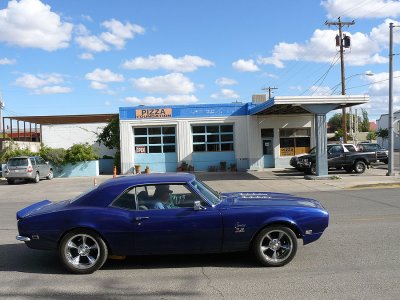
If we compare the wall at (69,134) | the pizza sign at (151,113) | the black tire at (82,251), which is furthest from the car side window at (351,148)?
the wall at (69,134)

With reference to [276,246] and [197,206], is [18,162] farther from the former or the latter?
[276,246]

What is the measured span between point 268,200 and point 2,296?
12.4 feet

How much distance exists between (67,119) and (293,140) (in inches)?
767

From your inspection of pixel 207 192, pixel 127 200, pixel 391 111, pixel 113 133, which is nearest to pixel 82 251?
pixel 127 200

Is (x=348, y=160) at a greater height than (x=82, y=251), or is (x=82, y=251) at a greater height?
(x=348, y=160)

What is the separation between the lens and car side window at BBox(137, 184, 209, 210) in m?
6.33

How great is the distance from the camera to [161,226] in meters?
6.12

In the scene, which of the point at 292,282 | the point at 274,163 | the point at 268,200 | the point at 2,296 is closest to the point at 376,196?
the point at 268,200

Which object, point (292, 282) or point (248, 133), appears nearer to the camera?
point (292, 282)

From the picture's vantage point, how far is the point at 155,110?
31.9m

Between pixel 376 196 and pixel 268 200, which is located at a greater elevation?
pixel 268 200

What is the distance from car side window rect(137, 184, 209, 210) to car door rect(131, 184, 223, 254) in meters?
0.11

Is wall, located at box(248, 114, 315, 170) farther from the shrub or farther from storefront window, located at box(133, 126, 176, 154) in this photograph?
the shrub

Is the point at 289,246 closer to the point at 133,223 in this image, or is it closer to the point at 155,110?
the point at 133,223
